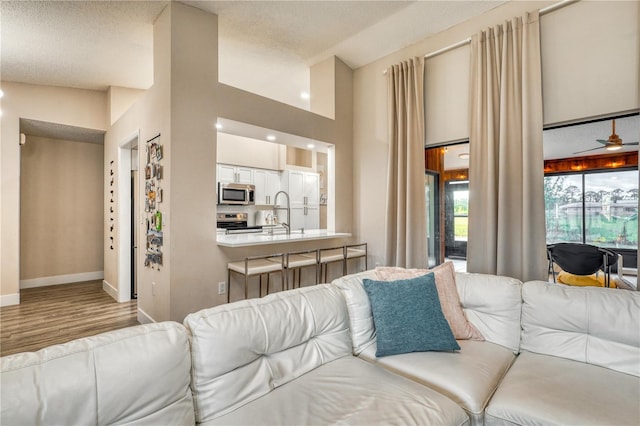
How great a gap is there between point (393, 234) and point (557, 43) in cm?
248

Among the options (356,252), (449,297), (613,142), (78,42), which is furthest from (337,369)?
(78,42)

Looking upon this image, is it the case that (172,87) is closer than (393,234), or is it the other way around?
(172,87)

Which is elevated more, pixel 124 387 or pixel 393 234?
pixel 393 234

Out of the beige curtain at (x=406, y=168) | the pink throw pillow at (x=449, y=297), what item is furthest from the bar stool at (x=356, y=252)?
the pink throw pillow at (x=449, y=297)

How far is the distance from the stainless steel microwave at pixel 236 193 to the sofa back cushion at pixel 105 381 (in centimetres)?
448

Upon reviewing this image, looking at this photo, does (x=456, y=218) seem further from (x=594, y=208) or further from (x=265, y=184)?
(x=265, y=184)

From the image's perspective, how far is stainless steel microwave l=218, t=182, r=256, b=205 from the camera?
5.52m

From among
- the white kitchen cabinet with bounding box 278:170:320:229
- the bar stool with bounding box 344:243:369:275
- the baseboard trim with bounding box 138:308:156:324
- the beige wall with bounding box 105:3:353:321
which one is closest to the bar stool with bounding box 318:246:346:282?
the bar stool with bounding box 344:243:369:275

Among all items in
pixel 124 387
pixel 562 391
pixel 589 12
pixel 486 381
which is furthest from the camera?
pixel 589 12

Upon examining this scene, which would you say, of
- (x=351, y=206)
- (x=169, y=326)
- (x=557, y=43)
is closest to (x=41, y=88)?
(x=351, y=206)

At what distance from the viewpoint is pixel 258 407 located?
1.26 metres

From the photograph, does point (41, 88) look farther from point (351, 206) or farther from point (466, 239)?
point (466, 239)

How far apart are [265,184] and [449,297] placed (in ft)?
16.1

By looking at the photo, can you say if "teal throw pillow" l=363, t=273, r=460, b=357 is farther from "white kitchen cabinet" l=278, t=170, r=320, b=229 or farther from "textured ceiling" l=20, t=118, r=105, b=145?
"textured ceiling" l=20, t=118, r=105, b=145
